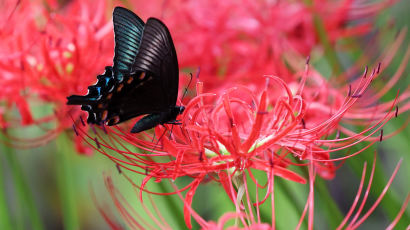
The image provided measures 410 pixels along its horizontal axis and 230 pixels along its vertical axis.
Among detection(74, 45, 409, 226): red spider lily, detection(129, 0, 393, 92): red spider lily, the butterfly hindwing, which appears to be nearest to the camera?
detection(74, 45, 409, 226): red spider lily

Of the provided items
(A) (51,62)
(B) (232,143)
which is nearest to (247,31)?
(A) (51,62)

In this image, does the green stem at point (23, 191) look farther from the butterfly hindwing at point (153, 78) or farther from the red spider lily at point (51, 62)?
the butterfly hindwing at point (153, 78)

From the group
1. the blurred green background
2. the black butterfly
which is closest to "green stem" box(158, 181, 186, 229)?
the blurred green background

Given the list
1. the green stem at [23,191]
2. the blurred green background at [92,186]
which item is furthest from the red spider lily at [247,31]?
the green stem at [23,191]

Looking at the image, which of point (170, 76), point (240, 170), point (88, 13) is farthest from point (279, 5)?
point (240, 170)

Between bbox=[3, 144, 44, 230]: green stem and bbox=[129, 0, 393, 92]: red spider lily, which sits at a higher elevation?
bbox=[129, 0, 393, 92]: red spider lily

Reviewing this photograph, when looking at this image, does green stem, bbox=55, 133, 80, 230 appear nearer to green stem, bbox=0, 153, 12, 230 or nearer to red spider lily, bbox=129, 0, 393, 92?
green stem, bbox=0, 153, 12, 230

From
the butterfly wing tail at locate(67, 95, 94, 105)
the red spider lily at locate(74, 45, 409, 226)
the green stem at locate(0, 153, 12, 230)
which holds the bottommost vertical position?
the green stem at locate(0, 153, 12, 230)

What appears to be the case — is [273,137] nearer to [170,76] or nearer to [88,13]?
[170,76]

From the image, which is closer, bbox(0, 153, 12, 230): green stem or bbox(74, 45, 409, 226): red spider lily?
bbox(74, 45, 409, 226): red spider lily
